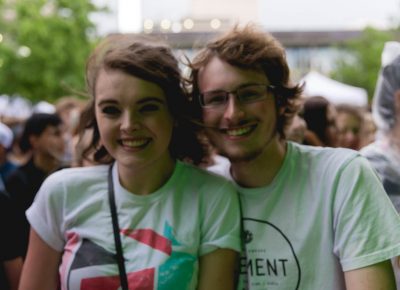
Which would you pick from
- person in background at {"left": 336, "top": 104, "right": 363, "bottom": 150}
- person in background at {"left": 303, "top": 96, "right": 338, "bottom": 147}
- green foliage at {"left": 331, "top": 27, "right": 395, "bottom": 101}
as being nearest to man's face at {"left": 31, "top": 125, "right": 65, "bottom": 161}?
person in background at {"left": 303, "top": 96, "right": 338, "bottom": 147}

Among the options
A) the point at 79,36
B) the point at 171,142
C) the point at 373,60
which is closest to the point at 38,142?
the point at 171,142

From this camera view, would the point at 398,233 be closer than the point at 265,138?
Yes

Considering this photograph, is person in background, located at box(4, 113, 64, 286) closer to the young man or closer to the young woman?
the young woman

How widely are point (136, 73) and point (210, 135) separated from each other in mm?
411

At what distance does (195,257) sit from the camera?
2.35 meters

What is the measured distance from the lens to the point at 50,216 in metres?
2.45

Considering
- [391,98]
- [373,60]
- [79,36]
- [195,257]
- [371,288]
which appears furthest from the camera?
[373,60]

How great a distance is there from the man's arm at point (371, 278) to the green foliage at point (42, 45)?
66.2ft

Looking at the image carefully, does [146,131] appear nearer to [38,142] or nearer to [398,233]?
[398,233]

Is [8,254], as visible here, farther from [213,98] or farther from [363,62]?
[363,62]

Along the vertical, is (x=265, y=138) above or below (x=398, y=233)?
above

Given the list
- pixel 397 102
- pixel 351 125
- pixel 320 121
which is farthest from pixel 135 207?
pixel 351 125

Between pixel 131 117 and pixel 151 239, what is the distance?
0.45 metres

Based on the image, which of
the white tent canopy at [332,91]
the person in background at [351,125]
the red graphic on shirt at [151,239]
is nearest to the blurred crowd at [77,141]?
the person in background at [351,125]
